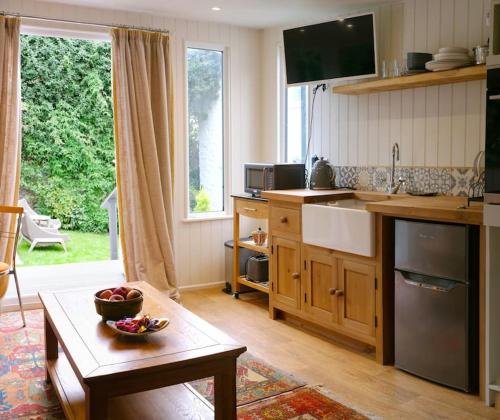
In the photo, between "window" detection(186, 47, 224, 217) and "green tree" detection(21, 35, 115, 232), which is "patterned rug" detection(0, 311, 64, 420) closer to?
"window" detection(186, 47, 224, 217)

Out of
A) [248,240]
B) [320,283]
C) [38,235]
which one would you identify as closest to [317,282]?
[320,283]

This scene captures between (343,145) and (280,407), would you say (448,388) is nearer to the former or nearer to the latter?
(280,407)

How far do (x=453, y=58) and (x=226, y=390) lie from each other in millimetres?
2401

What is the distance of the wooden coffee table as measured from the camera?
6.73ft

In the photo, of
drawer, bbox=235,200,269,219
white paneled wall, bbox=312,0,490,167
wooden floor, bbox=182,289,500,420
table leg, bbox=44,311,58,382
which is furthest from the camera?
drawer, bbox=235,200,269,219

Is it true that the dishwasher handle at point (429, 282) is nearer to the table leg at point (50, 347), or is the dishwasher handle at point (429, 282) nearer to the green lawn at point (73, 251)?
the table leg at point (50, 347)

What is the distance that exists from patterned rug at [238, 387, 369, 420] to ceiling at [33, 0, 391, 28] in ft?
9.27

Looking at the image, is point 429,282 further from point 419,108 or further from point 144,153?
point 144,153

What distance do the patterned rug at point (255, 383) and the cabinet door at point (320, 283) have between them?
2.09ft

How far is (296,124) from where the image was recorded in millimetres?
5156

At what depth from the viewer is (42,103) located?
7836 millimetres

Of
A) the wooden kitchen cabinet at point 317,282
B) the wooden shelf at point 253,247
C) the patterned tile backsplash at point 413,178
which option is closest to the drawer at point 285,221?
the wooden kitchen cabinet at point 317,282

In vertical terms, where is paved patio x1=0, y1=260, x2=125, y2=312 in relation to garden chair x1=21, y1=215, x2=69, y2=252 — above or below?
below

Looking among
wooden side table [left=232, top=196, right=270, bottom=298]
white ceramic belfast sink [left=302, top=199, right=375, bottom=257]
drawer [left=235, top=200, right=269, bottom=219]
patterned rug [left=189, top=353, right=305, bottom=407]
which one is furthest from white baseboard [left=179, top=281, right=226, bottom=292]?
patterned rug [left=189, top=353, right=305, bottom=407]
